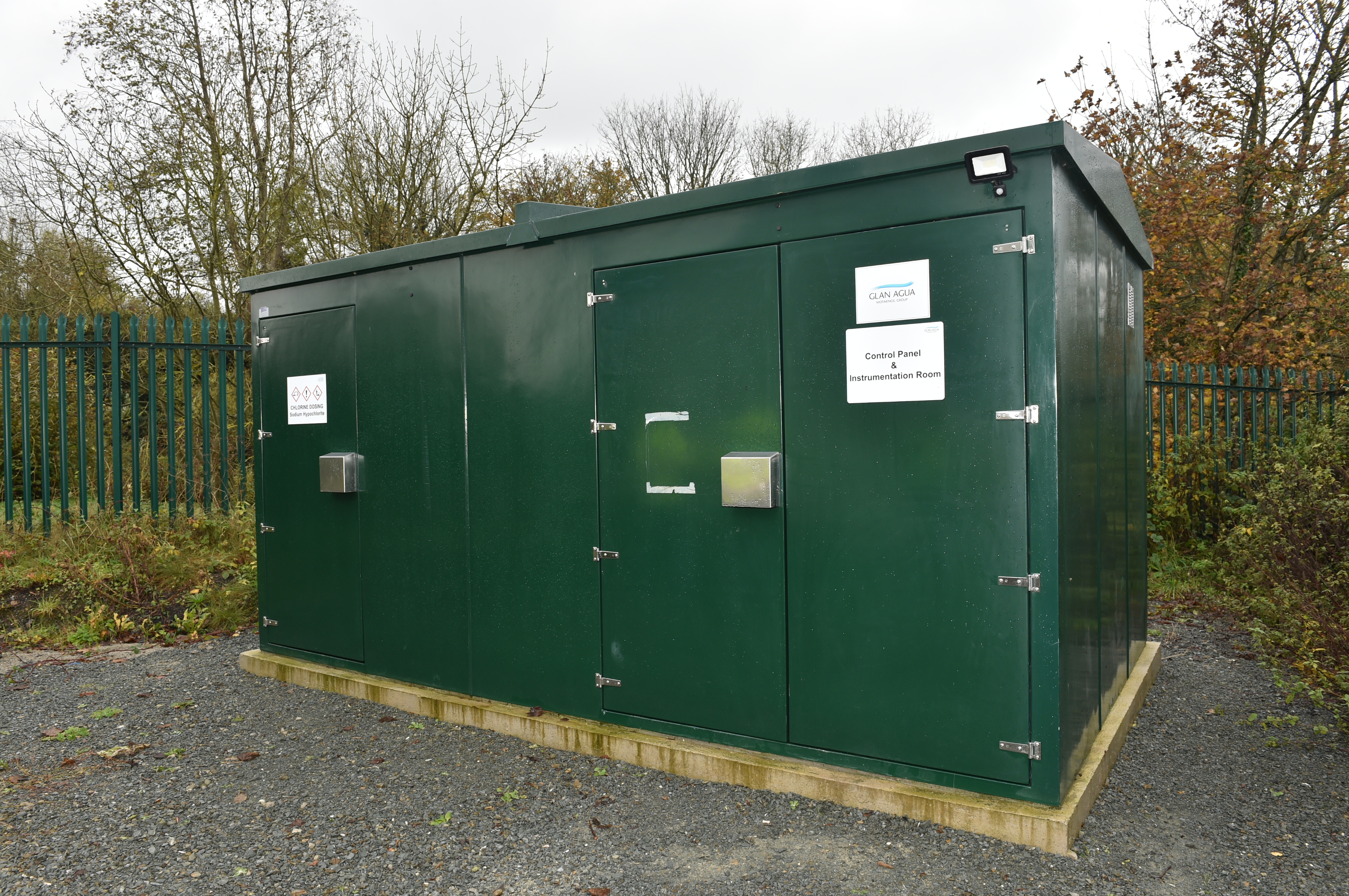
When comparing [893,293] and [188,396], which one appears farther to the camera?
[188,396]

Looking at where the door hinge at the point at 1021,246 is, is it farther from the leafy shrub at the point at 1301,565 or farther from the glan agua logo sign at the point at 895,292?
the leafy shrub at the point at 1301,565

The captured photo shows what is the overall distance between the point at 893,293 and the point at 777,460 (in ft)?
2.59

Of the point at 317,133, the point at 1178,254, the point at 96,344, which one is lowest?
the point at 96,344

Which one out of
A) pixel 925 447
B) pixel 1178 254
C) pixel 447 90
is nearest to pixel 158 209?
pixel 447 90

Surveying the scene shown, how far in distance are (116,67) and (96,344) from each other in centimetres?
430

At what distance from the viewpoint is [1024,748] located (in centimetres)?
302

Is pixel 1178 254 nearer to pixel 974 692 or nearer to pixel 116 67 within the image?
pixel 974 692

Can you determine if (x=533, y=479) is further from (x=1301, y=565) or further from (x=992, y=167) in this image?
(x=1301, y=565)

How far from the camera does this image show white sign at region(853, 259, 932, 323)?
124 inches

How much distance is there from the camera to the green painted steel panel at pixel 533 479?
159 inches

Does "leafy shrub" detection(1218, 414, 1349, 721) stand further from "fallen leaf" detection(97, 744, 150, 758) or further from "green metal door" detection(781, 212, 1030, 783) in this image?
"fallen leaf" detection(97, 744, 150, 758)

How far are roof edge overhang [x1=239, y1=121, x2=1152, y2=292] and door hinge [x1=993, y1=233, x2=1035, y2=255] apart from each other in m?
0.29

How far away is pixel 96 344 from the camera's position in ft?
24.5

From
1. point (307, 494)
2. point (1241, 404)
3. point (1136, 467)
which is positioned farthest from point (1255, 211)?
point (307, 494)
